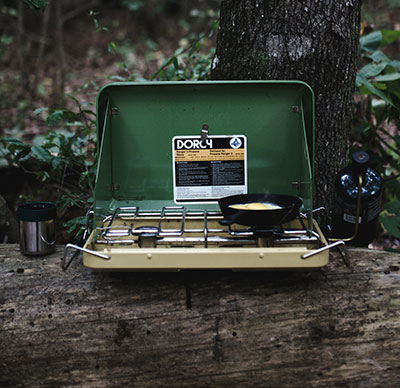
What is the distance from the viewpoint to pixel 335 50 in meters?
2.17

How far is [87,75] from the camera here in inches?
322

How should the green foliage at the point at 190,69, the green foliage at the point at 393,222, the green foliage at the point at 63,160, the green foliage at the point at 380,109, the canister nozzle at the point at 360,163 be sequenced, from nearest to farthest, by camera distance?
the canister nozzle at the point at 360,163 < the green foliage at the point at 393,222 < the green foliage at the point at 380,109 < the green foliage at the point at 63,160 < the green foliage at the point at 190,69

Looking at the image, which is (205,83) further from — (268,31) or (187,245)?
(187,245)

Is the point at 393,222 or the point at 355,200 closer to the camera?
the point at 355,200

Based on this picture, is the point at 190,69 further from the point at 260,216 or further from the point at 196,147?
the point at 260,216

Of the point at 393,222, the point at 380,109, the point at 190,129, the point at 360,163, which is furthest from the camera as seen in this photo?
the point at 380,109

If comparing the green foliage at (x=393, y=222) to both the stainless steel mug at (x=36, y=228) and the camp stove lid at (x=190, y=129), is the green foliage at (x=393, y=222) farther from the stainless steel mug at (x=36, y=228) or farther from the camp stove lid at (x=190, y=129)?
the stainless steel mug at (x=36, y=228)

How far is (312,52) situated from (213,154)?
27.1 inches

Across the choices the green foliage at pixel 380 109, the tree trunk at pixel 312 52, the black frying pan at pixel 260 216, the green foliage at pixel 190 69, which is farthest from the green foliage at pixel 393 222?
the green foliage at pixel 190 69

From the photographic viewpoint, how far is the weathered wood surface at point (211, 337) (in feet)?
5.43

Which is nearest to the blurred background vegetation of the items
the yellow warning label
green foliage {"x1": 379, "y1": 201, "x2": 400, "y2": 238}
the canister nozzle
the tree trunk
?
green foliage {"x1": 379, "y1": 201, "x2": 400, "y2": 238}

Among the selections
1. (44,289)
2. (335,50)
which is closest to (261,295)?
(44,289)

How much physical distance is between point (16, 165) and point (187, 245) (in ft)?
6.51

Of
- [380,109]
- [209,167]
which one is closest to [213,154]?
[209,167]
